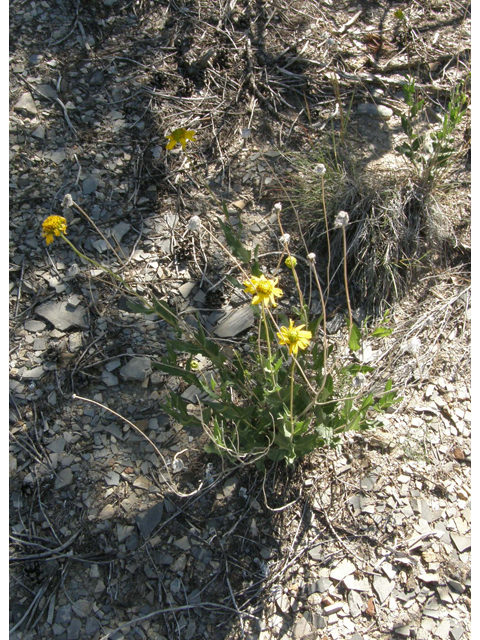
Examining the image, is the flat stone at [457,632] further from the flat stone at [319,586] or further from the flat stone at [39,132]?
the flat stone at [39,132]

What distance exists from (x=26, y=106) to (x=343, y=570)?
10.4 ft

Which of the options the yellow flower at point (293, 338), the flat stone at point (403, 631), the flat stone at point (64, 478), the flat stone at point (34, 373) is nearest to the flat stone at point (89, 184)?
the flat stone at point (34, 373)

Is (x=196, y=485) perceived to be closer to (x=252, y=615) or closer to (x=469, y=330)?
(x=252, y=615)

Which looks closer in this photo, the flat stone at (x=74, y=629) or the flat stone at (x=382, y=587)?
the flat stone at (x=74, y=629)

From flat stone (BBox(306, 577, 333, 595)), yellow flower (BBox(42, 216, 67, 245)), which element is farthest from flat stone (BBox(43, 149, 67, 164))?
flat stone (BBox(306, 577, 333, 595))

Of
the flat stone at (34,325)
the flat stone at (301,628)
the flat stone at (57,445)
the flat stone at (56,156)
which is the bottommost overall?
the flat stone at (301,628)

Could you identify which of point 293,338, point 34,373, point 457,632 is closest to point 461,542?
point 457,632

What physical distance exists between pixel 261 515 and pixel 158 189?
6.30ft

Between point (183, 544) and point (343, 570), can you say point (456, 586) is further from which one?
point (183, 544)

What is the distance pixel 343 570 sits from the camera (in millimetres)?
2143

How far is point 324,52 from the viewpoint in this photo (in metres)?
3.73

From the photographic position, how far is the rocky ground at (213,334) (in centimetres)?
208

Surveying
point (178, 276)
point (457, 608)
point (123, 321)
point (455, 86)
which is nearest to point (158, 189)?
point (178, 276)

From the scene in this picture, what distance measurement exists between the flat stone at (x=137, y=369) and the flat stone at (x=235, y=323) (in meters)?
0.38
